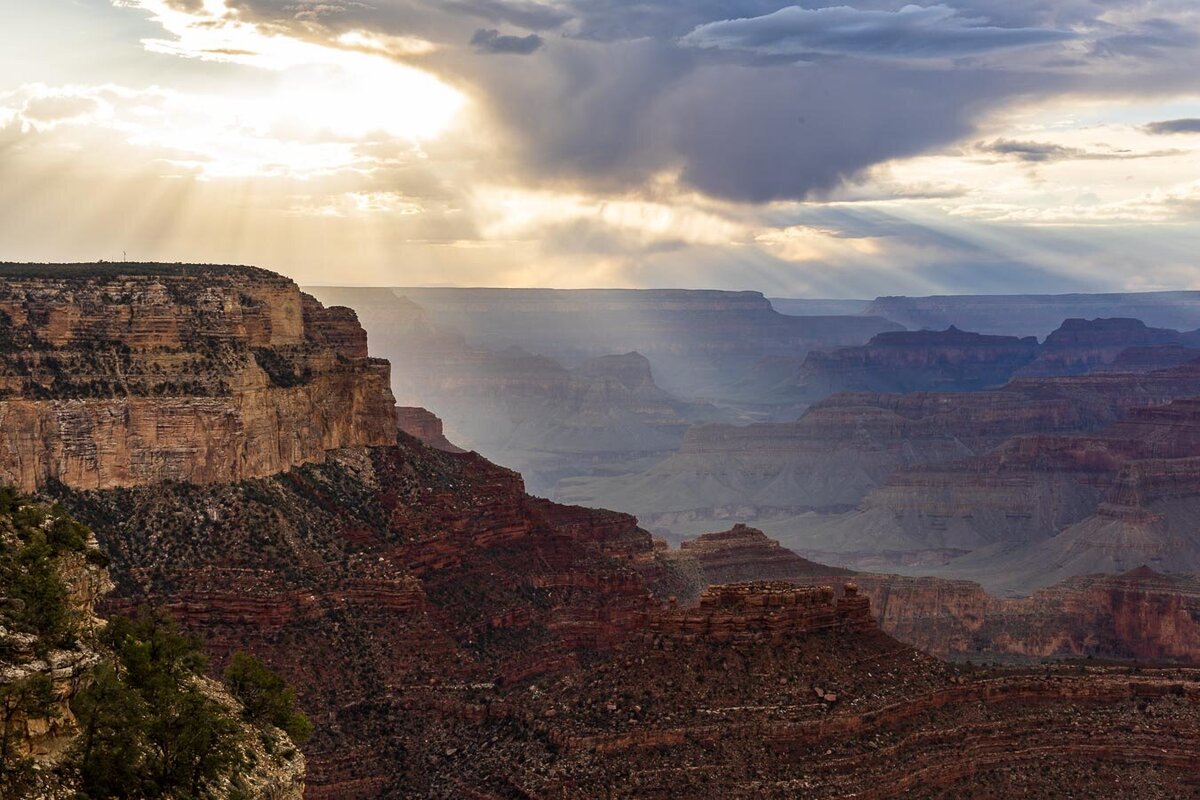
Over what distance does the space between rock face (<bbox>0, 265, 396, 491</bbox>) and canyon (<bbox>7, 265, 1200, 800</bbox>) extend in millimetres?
122

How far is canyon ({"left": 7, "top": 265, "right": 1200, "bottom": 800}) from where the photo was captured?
52625 mm

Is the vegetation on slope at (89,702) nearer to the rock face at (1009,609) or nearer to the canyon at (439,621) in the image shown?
the canyon at (439,621)

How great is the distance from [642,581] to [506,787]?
41049 millimetres

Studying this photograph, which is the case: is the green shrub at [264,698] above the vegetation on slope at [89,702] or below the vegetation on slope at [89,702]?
below

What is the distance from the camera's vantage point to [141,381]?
67.1 metres

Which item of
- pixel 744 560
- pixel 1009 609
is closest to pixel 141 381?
pixel 744 560

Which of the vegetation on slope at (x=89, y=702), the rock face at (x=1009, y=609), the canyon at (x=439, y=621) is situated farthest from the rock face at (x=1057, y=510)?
the vegetation on slope at (x=89, y=702)

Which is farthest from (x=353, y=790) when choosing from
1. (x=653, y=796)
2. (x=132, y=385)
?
(x=132, y=385)

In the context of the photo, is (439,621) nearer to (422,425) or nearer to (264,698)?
(264,698)

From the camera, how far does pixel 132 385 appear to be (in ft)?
219

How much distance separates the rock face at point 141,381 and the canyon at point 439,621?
0.40 feet

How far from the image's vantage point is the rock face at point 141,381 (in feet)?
211

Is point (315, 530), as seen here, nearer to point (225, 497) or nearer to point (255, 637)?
point (225, 497)

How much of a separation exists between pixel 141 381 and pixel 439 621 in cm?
1621
